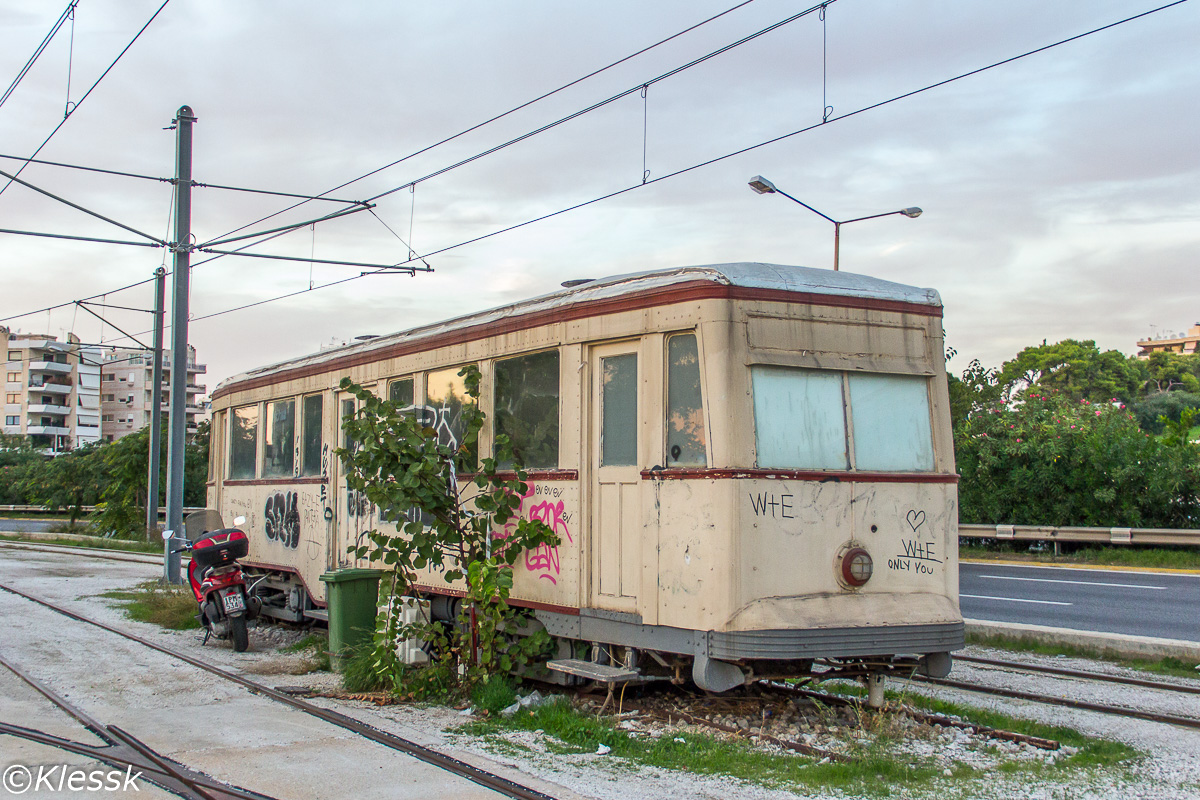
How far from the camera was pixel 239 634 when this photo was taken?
11.1 metres

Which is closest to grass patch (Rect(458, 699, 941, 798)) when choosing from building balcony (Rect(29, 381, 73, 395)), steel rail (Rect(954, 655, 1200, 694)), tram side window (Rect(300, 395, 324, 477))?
steel rail (Rect(954, 655, 1200, 694))

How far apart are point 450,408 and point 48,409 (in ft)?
309

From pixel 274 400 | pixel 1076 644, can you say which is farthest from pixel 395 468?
pixel 1076 644

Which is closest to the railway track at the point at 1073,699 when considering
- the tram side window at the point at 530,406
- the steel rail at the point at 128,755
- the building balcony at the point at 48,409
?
the tram side window at the point at 530,406

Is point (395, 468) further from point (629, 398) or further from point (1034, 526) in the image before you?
point (1034, 526)

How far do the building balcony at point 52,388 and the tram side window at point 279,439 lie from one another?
89.3m

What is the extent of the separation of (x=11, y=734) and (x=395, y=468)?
3.12 metres

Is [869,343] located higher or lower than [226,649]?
higher

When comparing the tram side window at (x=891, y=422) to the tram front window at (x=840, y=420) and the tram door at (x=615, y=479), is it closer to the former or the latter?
the tram front window at (x=840, y=420)

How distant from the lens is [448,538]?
8359 mm

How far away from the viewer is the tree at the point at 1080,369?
71875mm

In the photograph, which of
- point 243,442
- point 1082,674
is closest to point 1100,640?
point 1082,674

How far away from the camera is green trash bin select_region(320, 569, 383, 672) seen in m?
9.49

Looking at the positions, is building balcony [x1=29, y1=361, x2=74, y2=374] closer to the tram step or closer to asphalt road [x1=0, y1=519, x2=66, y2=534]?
asphalt road [x1=0, y1=519, x2=66, y2=534]
